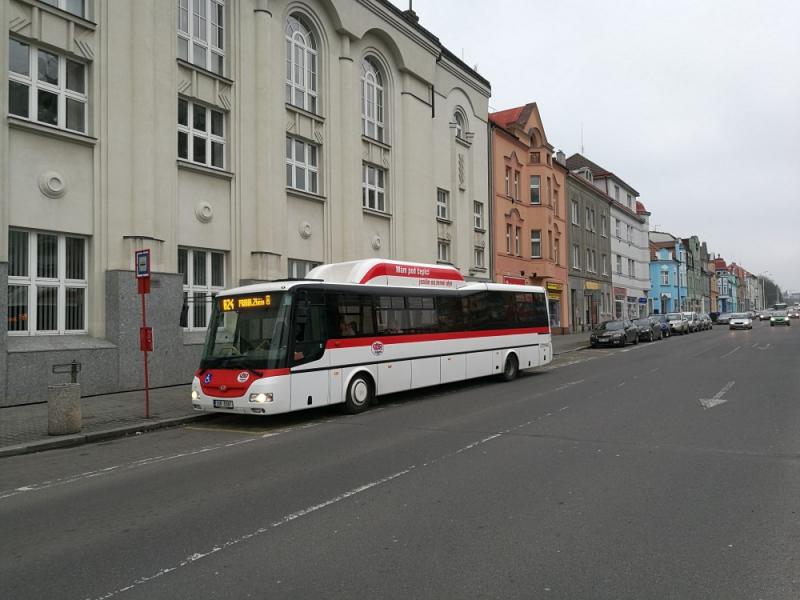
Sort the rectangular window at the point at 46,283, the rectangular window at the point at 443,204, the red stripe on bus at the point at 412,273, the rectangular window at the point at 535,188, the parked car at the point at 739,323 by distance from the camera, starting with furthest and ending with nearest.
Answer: the parked car at the point at 739,323 → the rectangular window at the point at 535,188 → the rectangular window at the point at 443,204 → the red stripe on bus at the point at 412,273 → the rectangular window at the point at 46,283

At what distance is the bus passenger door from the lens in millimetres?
10750

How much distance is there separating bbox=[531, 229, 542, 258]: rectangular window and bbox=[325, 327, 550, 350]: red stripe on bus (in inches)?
Result: 844

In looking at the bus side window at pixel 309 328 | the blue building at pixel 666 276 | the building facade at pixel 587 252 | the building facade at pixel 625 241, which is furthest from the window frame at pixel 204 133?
the blue building at pixel 666 276

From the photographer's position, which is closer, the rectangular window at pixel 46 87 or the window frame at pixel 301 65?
the rectangular window at pixel 46 87

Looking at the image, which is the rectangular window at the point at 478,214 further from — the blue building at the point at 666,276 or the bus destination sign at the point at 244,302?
the blue building at the point at 666,276

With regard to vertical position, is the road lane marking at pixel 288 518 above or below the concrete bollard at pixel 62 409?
below

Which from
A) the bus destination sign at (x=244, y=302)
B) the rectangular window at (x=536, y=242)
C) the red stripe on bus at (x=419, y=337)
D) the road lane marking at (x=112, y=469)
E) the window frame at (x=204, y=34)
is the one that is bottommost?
the road lane marking at (x=112, y=469)

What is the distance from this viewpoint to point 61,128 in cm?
1359

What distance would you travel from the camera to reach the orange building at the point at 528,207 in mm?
35125

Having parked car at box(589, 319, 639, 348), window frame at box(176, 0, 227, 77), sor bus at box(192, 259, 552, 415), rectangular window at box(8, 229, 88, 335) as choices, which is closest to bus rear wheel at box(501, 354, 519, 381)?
sor bus at box(192, 259, 552, 415)

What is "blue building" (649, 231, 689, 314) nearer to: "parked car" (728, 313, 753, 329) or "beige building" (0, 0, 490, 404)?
"parked car" (728, 313, 753, 329)

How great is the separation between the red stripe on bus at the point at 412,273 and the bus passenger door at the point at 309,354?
6.40 feet

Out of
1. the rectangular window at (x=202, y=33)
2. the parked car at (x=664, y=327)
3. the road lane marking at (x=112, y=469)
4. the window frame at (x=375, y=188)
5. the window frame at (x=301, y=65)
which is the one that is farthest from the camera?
the parked car at (x=664, y=327)

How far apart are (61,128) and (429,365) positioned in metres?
9.63
